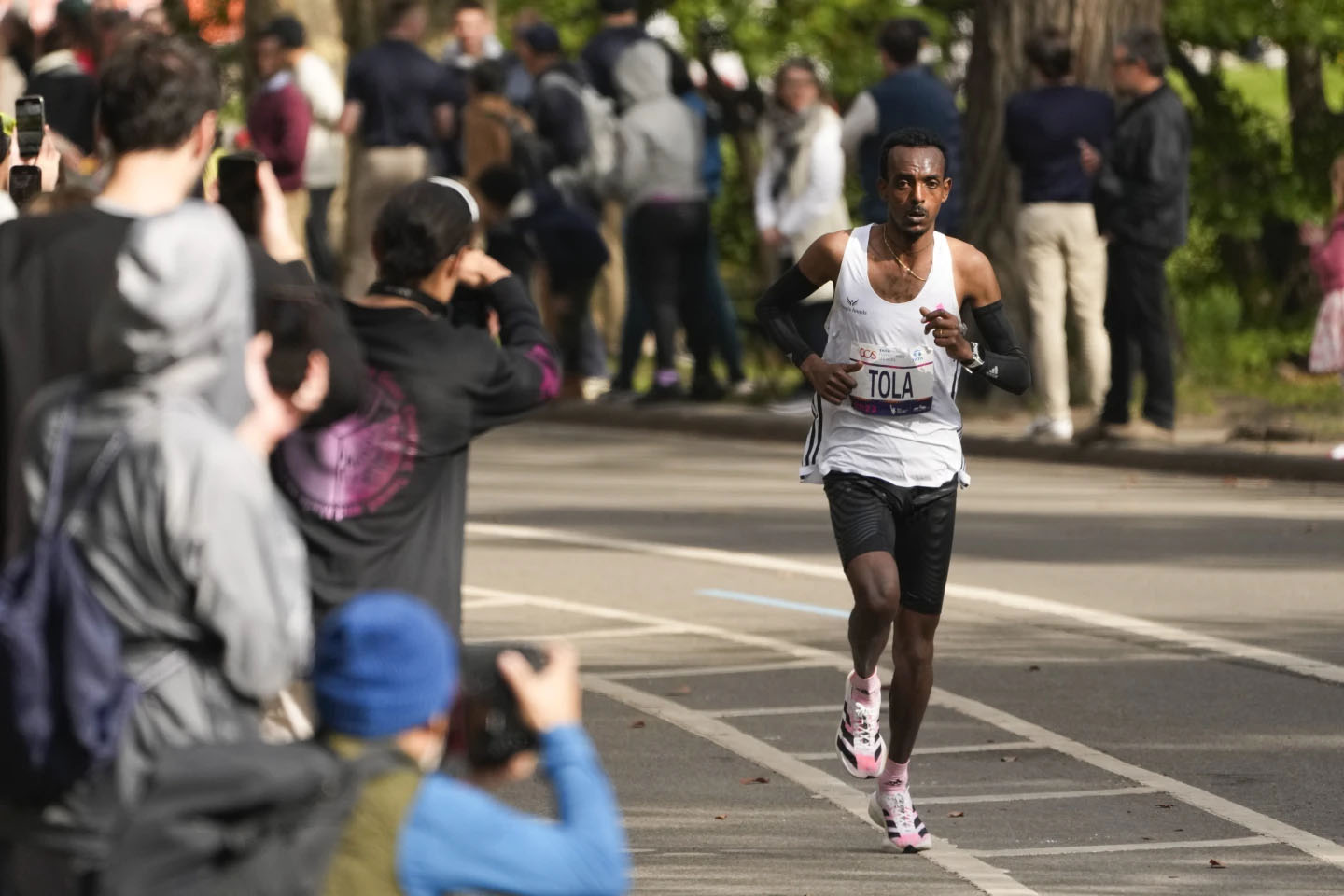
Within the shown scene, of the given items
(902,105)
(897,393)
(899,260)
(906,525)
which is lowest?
(906,525)

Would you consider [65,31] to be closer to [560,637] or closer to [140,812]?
[560,637]

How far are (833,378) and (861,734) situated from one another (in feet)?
3.12

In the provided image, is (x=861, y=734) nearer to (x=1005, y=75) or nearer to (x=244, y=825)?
(x=244, y=825)

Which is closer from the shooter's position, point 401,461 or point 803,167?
point 401,461

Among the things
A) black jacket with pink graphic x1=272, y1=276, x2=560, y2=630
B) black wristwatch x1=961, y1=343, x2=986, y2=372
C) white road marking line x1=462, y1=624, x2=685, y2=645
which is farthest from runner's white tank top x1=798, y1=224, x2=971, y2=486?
white road marking line x1=462, y1=624, x2=685, y2=645

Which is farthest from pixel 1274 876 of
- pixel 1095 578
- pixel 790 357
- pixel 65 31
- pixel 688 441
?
pixel 688 441

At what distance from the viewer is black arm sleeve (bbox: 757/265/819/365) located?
8.32m

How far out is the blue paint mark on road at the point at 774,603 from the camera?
11.8 metres

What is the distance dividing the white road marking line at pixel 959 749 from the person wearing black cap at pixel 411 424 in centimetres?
313

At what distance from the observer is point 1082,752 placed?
29.1ft

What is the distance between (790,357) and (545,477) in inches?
341

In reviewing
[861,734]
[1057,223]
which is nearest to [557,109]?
[1057,223]

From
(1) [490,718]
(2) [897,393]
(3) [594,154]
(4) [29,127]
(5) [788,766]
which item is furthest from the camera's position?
(3) [594,154]

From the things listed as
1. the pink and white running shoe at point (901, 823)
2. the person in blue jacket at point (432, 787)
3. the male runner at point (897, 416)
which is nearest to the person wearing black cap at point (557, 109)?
the male runner at point (897, 416)
